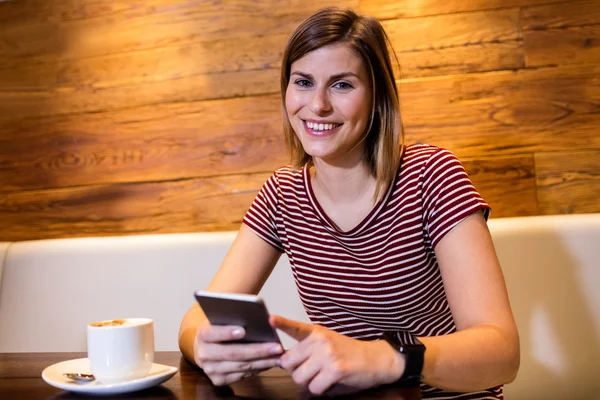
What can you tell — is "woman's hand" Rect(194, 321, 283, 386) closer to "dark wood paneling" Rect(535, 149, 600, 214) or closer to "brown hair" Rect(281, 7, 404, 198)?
"brown hair" Rect(281, 7, 404, 198)

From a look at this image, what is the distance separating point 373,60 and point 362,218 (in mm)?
301

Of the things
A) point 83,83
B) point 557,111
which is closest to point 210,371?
point 557,111

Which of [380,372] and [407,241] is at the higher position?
[407,241]

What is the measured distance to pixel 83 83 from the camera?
A: 211 cm

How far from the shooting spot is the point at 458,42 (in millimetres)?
1829

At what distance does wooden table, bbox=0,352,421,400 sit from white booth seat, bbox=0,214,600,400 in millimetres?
702

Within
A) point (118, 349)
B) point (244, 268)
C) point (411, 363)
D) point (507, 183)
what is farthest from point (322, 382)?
point (507, 183)

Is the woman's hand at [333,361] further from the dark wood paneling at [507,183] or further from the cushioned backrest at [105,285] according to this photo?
the dark wood paneling at [507,183]

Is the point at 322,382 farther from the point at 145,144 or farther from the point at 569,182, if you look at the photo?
the point at 145,144

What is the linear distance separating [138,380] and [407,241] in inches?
21.9

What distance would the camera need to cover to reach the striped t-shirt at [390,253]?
1231 millimetres

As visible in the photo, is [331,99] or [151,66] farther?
[151,66]

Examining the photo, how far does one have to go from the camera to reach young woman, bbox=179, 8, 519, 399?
1.16 metres

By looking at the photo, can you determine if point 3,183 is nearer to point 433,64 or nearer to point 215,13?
point 215,13
